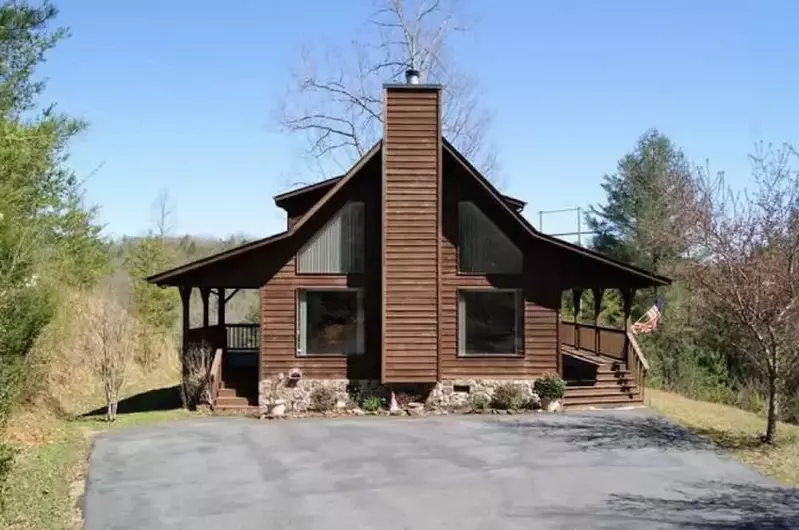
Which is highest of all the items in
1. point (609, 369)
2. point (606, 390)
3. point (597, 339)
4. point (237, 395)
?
point (597, 339)

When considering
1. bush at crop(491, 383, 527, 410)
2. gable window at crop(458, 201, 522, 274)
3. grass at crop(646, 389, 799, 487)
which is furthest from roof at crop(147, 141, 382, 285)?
grass at crop(646, 389, 799, 487)

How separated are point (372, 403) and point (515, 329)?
3.76m

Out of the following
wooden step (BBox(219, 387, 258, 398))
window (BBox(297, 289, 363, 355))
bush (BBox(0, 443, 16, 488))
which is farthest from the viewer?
wooden step (BBox(219, 387, 258, 398))

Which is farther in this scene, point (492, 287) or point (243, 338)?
point (243, 338)

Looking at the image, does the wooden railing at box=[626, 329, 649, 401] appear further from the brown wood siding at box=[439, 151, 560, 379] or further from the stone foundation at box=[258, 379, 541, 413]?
the stone foundation at box=[258, 379, 541, 413]

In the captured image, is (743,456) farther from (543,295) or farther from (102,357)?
(102,357)

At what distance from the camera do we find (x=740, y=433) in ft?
53.7

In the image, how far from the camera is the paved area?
10031 mm

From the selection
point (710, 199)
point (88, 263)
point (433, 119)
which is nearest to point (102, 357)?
point (88, 263)

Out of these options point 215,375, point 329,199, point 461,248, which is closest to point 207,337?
point 215,375

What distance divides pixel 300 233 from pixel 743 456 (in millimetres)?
10475

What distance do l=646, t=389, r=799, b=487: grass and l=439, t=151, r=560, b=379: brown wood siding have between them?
3.11 metres

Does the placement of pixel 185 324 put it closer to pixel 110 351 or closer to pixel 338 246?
pixel 110 351

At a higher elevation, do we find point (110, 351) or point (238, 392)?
point (110, 351)
